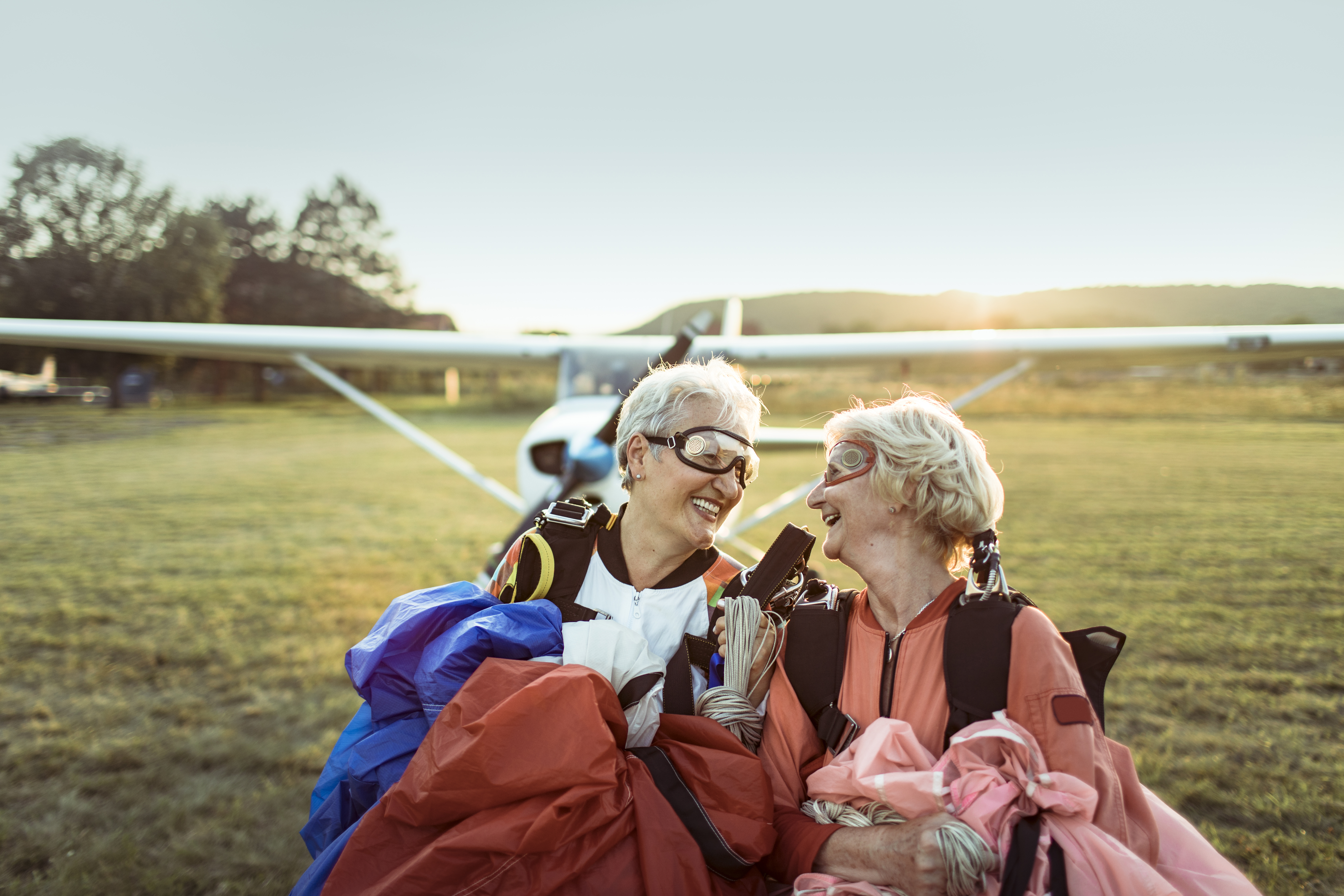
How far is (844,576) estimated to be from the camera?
6.29m

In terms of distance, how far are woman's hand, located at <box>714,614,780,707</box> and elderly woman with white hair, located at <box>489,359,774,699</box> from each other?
21 centimetres

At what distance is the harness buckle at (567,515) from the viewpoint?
1800 millimetres

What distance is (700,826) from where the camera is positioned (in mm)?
1225

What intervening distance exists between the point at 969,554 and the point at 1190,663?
370 centimetres

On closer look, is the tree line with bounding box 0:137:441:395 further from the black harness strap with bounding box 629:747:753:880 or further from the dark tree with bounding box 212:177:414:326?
the black harness strap with bounding box 629:747:753:880

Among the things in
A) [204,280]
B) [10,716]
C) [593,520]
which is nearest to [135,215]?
[204,280]

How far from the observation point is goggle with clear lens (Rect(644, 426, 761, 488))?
5.78ft

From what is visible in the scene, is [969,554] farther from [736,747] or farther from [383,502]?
[383,502]

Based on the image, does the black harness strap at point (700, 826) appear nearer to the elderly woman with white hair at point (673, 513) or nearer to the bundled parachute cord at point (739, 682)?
the bundled parachute cord at point (739, 682)

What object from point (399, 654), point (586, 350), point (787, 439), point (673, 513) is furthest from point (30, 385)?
point (673, 513)

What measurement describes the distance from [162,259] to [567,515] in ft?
102

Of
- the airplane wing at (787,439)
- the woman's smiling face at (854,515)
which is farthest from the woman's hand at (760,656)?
the airplane wing at (787,439)

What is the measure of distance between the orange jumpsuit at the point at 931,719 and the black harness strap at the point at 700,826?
17cm

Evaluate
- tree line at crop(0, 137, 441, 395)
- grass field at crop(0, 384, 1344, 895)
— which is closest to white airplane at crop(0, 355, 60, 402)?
tree line at crop(0, 137, 441, 395)
